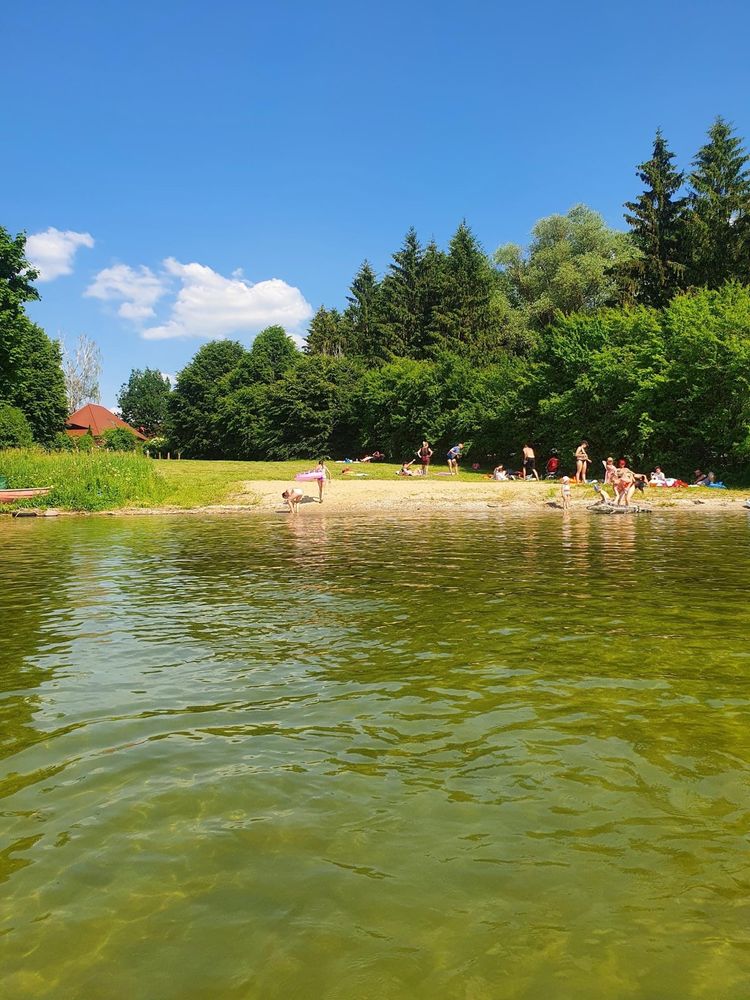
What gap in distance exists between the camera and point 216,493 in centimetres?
3444

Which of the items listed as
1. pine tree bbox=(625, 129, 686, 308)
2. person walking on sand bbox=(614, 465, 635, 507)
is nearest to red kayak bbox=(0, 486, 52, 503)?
person walking on sand bbox=(614, 465, 635, 507)

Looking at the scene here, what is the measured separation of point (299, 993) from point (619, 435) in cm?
3899

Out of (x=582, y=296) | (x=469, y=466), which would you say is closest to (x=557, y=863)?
(x=469, y=466)

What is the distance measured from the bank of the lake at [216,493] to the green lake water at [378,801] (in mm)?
20721

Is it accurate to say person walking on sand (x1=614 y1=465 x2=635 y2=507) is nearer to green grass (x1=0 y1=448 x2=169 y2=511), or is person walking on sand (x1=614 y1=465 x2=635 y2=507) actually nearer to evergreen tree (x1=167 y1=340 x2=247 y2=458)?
green grass (x1=0 y1=448 x2=169 y2=511)

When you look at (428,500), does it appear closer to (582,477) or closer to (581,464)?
(581,464)

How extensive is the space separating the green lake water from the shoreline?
1957cm

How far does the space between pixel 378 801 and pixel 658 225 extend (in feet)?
190

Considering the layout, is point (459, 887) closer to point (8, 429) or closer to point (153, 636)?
point (153, 636)

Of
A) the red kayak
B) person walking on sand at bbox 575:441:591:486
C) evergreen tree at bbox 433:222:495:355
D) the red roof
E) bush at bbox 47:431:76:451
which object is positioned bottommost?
the red kayak

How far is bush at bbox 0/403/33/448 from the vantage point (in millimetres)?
48438

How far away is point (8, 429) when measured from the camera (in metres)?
49.0

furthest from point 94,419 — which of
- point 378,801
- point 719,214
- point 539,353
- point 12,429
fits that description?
point 378,801

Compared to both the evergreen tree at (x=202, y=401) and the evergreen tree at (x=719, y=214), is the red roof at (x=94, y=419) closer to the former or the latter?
the evergreen tree at (x=202, y=401)
